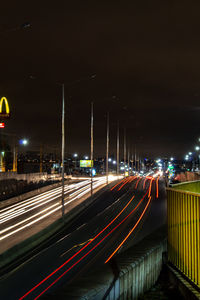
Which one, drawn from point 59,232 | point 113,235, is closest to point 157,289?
point 113,235

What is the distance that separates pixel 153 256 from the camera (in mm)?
15602

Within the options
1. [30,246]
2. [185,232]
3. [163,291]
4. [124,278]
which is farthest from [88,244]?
[124,278]

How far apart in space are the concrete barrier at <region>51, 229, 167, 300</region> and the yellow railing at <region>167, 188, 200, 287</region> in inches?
37.3

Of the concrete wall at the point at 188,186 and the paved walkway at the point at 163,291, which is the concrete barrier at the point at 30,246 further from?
the concrete wall at the point at 188,186

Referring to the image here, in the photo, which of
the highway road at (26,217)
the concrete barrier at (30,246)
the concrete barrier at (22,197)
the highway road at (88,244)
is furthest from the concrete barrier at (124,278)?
the concrete barrier at (22,197)

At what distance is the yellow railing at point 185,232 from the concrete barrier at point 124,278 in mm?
949

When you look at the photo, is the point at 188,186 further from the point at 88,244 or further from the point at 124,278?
the point at 88,244

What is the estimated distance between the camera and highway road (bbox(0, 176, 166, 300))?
17406 millimetres

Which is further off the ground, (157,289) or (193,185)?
(193,185)

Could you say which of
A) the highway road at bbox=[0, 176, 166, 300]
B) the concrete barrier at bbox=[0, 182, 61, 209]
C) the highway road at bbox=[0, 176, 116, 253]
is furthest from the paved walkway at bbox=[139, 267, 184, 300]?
the concrete barrier at bbox=[0, 182, 61, 209]

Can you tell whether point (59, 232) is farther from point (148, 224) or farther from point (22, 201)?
point (22, 201)

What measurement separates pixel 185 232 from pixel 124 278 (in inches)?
109

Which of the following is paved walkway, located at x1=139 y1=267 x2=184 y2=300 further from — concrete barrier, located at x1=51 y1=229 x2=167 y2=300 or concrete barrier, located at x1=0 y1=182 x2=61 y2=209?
concrete barrier, located at x1=0 y1=182 x2=61 y2=209

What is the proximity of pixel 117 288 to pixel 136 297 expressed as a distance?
2140 millimetres
